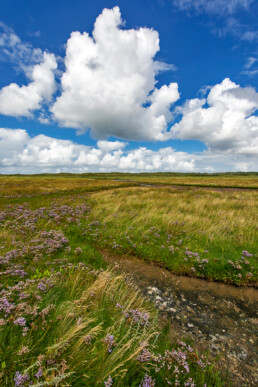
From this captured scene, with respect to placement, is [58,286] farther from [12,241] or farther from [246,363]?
[246,363]

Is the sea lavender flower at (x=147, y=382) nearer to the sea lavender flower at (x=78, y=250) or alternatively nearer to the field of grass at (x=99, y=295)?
the field of grass at (x=99, y=295)

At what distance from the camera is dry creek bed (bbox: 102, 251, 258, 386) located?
361 cm

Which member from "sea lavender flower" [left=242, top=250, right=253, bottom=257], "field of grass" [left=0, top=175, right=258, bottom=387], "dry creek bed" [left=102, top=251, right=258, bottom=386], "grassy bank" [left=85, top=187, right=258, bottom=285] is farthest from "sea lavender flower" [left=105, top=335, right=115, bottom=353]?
"sea lavender flower" [left=242, top=250, right=253, bottom=257]

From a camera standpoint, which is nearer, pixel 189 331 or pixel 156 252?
pixel 189 331

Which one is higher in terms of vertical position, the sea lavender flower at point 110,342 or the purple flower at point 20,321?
the purple flower at point 20,321

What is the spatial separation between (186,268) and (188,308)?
6.12ft

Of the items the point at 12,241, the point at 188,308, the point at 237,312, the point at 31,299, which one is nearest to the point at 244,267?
the point at 237,312

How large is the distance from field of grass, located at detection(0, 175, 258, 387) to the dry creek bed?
1.34 ft

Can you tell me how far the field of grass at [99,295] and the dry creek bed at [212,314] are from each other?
1.34ft

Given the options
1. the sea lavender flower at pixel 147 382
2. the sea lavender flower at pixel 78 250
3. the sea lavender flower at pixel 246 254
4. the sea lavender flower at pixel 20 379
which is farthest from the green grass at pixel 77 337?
the sea lavender flower at pixel 246 254

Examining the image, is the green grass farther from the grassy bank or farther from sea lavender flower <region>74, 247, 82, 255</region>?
the grassy bank

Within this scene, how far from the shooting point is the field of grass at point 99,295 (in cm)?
245

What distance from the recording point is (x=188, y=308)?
16.5 feet

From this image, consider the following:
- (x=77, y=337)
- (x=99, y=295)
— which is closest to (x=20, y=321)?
(x=77, y=337)
